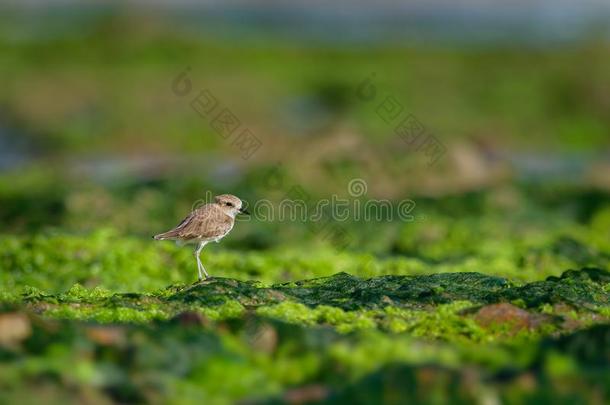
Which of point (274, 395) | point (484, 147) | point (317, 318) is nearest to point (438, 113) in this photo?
point (484, 147)

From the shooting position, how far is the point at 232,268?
1491 cm

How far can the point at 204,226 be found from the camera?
12234mm

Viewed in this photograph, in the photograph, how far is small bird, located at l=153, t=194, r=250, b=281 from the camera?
12211 millimetres

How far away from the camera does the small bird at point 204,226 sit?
12.2 metres

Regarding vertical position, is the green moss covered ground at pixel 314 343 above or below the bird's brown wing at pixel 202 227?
below

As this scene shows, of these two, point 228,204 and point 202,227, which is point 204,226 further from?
point 228,204

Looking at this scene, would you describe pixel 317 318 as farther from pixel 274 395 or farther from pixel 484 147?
pixel 484 147
